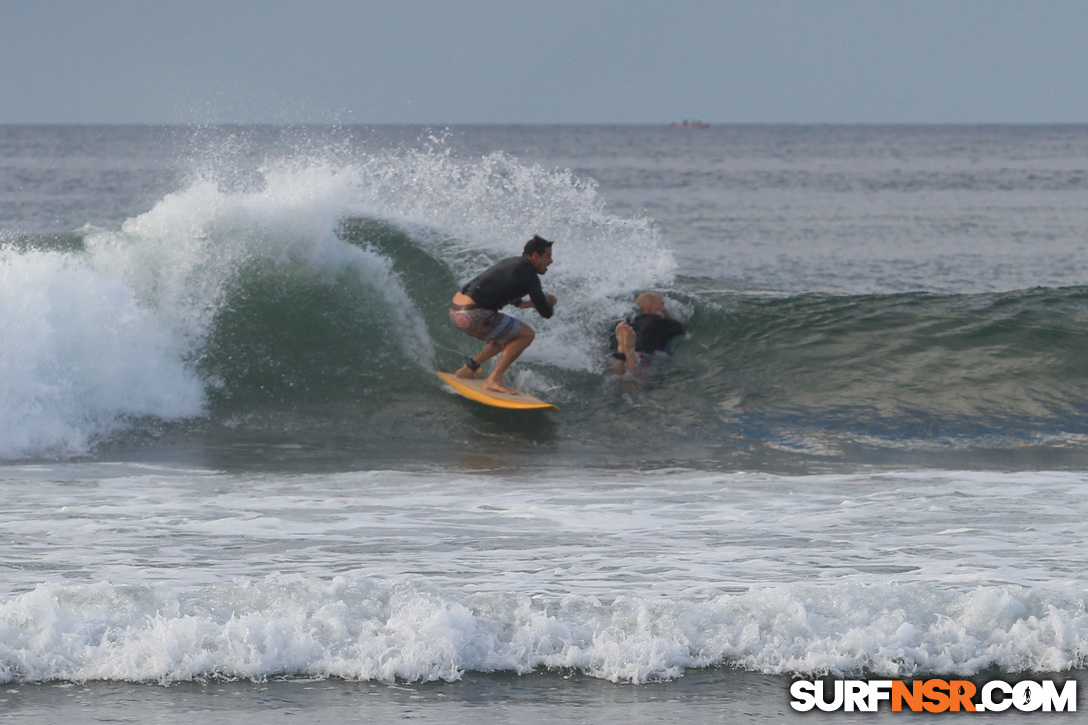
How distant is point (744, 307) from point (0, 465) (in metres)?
7.85

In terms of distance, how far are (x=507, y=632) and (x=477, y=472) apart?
364cm

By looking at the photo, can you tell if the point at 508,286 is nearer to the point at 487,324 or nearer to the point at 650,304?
the point at 487,324

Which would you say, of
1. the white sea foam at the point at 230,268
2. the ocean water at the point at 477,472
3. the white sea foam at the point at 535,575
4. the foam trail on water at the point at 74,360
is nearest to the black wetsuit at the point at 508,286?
the ocean water at the point at 477,472

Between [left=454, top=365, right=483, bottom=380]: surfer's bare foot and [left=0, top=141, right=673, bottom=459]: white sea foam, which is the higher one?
[left=0, top=141, right=673, bottom=459]: white sea foam

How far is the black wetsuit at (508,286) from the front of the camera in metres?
10.0

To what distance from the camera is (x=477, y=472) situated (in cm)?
877

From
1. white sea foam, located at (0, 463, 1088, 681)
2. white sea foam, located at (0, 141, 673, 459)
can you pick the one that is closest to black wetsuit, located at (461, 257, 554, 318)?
white sea foam, located at (0, 141, 673, 459)

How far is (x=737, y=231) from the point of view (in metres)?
26.4

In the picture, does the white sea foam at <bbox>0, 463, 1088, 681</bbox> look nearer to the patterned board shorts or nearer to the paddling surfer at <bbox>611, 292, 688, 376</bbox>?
the patterned board shorts

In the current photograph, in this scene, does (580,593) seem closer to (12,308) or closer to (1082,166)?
(12,308)

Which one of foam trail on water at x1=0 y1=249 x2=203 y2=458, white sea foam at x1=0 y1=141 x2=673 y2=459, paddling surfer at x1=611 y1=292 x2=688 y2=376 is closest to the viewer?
foam trail on water at x1=0 y1=249 x2=203 y2=458

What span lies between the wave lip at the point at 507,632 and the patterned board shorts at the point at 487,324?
16.5 feet

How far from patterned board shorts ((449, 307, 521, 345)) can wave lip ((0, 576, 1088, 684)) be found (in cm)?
502

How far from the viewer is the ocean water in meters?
4.96
